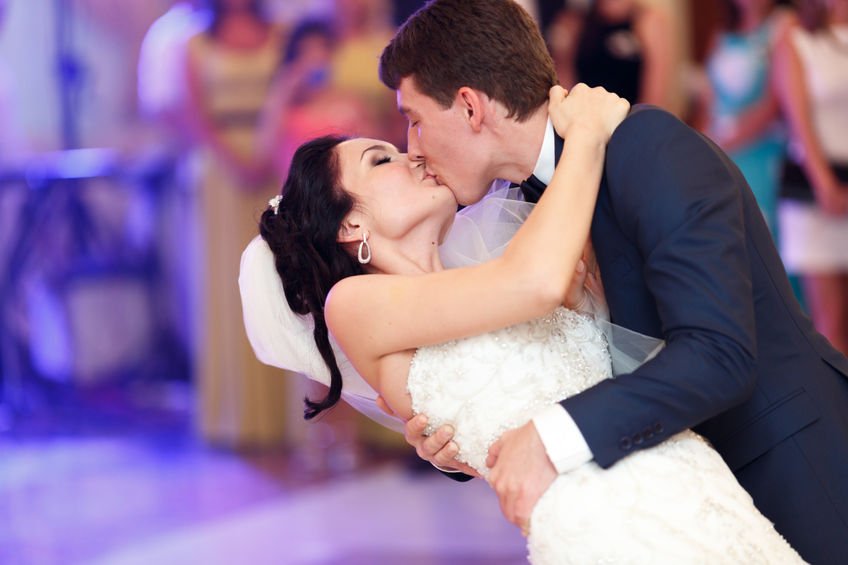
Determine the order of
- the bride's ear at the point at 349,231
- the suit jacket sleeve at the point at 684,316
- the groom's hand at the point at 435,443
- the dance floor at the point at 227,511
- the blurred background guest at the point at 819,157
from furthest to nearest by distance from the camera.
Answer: the blurred background guest at the point at 819,157
the dance floor at the point at 227,511
the bride's ear at the point at 349,231
the groom's hand at the point at 435,443
the suit jacket sleeve at the point at 684,316

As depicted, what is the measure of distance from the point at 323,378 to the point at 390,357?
14.9 inches

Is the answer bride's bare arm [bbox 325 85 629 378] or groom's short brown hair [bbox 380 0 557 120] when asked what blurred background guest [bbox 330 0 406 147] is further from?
bride's bare arm [bbox 325 85 629 378]

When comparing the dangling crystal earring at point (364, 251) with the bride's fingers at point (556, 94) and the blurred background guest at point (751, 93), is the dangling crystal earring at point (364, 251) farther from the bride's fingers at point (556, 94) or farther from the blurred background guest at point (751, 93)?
the blurred background guest at point (751, 93)

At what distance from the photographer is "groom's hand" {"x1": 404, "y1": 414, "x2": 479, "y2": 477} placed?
6.47ft

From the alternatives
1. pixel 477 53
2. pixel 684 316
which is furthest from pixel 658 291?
pixel 477 53

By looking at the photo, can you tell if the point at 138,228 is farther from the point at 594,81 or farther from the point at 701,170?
the point at 701,170

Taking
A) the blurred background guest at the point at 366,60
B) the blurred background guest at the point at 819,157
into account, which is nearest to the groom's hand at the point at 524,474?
the blurred background guest at the point at 366,60

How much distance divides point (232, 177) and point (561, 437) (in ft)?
13.2

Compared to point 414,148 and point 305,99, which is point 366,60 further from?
point 414,148

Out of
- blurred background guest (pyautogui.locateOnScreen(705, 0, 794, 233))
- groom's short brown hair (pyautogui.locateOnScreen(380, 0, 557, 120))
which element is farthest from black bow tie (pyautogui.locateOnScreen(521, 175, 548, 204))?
blurred background guest (pyautogui.locateOnScreen(705, 0, 794, 233))

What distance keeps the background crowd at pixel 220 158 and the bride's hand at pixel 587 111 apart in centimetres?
242

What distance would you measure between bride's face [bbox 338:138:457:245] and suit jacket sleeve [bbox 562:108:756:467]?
50 cm

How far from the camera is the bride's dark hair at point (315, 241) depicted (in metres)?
2.21

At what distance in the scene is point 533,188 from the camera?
2.13 m
